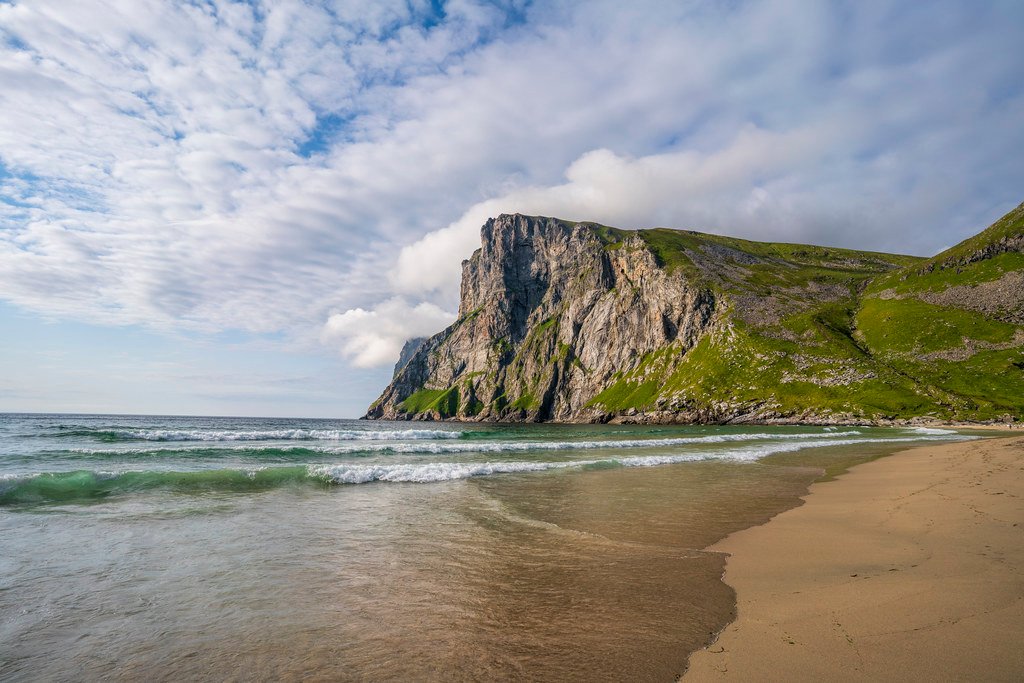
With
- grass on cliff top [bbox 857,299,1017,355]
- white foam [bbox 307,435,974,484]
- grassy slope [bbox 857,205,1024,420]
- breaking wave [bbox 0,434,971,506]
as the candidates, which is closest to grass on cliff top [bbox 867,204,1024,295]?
grassy slope [bbox 857,205,1024,420]

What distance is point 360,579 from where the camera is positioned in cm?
909

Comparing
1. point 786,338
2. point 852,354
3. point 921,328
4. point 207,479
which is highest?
point 786,338

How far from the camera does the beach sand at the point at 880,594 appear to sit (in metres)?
5.29

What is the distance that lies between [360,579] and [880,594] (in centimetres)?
891

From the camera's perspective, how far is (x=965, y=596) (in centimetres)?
712

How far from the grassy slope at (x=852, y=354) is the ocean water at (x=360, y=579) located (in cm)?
9585

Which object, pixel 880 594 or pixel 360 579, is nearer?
pixel 880 594

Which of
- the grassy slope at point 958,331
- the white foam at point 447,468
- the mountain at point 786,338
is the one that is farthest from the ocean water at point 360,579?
the mountain at point 786,338

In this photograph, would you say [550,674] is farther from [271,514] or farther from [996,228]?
[996,228]

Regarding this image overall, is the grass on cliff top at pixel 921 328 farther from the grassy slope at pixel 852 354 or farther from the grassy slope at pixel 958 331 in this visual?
the grassy slope at pixel 852 354

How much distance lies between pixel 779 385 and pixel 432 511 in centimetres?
11515

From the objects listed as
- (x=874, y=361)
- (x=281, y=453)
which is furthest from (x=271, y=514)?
(x=874, y=361)

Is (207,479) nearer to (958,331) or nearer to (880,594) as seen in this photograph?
(880,594)

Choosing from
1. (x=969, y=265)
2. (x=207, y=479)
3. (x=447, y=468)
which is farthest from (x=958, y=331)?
(x=207, y=479)
